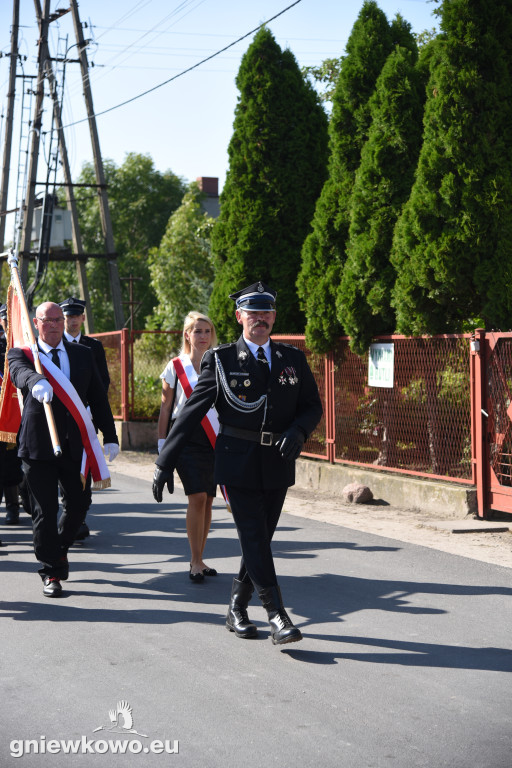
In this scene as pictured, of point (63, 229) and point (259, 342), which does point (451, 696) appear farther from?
point (63, 229)

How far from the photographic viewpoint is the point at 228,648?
5520 millimetres

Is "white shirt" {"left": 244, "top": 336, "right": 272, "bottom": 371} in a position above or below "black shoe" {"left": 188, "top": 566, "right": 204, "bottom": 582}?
above

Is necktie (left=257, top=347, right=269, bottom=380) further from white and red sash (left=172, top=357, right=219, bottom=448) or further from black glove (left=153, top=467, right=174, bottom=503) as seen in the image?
white and red sash (left=172, top=357, right=219, bottom=448)

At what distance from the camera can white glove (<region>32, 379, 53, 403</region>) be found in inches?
256

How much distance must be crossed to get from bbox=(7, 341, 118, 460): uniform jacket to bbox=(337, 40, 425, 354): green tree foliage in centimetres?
513

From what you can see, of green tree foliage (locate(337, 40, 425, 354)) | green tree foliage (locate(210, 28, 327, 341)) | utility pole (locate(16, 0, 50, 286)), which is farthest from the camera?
utility pole (locate(16, 0, 50, 286))

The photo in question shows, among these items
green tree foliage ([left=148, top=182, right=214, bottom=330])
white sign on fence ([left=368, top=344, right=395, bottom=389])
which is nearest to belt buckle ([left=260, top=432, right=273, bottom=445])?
white sign on fence ([left=368, top=344, right=395, bottom=389])

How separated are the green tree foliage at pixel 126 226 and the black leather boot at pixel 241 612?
2045 inches

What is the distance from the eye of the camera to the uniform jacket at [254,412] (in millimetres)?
5523

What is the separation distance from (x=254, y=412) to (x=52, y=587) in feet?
7.39

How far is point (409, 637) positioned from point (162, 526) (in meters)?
4.42

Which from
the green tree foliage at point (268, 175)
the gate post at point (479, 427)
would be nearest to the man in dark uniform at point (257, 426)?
the gate post at point (479, 427)

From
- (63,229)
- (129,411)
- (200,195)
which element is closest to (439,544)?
(129,411)

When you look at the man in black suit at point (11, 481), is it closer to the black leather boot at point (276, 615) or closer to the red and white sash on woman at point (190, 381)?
the red and white sash on woman at point (190, 381)
